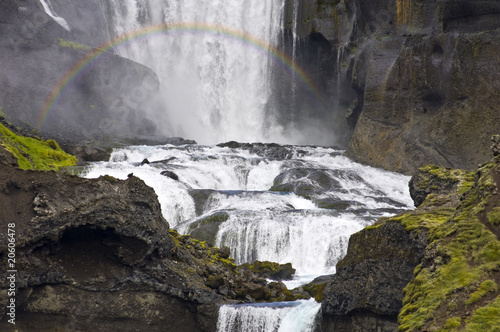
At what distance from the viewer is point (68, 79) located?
58875 mm

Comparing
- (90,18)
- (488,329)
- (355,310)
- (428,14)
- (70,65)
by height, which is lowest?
(488,329)

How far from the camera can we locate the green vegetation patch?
290 inches

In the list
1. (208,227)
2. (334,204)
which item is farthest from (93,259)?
(334,204)

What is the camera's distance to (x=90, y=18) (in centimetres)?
6656

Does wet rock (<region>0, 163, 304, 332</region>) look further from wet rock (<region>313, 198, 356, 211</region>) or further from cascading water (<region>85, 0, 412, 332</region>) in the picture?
wet rock (<region>313, 198, 356, 211</region>)

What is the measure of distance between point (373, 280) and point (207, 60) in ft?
196

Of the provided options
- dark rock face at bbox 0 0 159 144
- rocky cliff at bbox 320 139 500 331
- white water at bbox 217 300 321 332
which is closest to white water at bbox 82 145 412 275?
white water at bbox 217 300 321 332

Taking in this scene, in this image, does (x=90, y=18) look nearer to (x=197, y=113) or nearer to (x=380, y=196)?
(x=197, y=113)

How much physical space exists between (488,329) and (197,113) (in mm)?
62744

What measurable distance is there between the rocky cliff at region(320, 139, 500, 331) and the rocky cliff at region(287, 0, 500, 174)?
73.6 ft

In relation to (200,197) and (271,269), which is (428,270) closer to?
(271,269)

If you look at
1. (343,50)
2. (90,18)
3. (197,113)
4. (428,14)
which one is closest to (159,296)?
(428,14)

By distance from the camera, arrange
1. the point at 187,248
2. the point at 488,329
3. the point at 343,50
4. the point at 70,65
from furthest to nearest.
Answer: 1. the point at 70,65
2. the point at 343,50
3. the point at 187,248
4. the point at 488,329

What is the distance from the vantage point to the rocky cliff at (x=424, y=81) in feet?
110
